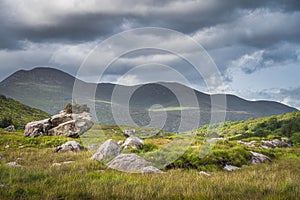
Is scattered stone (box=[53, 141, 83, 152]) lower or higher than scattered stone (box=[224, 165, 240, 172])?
lower

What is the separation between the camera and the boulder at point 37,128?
42513mm

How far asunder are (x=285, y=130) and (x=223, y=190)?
104 meters

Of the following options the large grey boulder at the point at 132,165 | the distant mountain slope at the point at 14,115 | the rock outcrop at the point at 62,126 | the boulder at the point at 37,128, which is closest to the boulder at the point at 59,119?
the rock outcrop at the point at 62,126

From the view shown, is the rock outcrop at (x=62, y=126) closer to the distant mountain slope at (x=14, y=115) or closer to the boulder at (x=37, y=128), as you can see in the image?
the boulder at (x=37, y=128)

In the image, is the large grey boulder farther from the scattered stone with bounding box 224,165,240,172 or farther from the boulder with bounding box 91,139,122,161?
the scattered stone with bounding box 224,165,240,172

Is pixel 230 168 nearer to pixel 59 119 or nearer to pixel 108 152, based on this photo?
pixel 108 152

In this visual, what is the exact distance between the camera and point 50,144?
34.9 metres

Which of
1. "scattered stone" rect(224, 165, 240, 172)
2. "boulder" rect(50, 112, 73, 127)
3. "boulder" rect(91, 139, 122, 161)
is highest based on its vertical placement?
"boulder" rect(50, 112, 73, 127)

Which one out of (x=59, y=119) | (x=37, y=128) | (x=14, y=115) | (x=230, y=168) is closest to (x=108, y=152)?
(x=230, y=168)

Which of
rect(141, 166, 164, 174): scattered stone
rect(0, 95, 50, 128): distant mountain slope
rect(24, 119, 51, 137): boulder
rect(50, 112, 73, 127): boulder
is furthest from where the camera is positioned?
rect(0, 95, 50, 128): distant mountain slope

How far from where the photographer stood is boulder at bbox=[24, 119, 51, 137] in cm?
4251

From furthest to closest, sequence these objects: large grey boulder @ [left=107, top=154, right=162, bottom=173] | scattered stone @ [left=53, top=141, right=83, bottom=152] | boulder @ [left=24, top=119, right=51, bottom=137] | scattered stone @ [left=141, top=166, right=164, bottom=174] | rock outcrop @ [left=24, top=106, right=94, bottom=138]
Result: rock outcrop @ [left=24, top=106, right=94, bottom=138] < boulder @ [left=24, top=119, right=51, bottom=137] < scattered stone @ [left=53, top=141, right=83, bottom=152] < large grey boulder @ [left=107, top=154, right=162, bottom=173] < scattered stone @ [left=141, top=166, right=164, bottom=174]

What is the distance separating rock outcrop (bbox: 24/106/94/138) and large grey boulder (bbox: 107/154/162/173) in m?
27.6

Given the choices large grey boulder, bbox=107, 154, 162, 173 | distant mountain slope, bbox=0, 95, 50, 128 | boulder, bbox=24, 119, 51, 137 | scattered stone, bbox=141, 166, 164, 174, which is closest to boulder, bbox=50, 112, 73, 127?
boulder, bbox=24, 119, 51, 137
